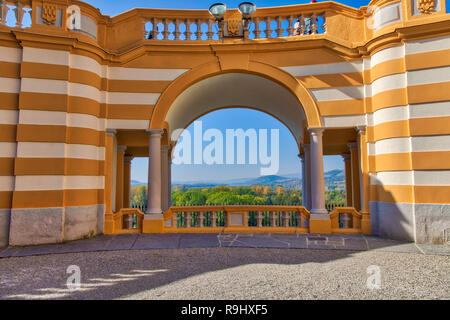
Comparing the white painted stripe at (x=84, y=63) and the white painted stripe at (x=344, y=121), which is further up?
the white painted stripe at (x=84, y=63)

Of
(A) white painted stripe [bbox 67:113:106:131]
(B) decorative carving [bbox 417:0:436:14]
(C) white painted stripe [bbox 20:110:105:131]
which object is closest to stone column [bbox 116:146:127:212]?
(A) white painted stripe [bbox 67:113:106:131]

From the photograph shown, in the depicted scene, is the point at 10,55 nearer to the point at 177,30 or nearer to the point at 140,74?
the point at 140,74

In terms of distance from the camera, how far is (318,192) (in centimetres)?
763

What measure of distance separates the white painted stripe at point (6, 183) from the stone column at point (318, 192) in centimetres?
781

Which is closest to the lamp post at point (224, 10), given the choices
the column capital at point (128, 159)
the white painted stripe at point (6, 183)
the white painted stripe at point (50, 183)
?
the white painted stripe at point (50, 183)

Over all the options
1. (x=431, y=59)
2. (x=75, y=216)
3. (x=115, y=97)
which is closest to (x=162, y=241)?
(x=75, y=216)

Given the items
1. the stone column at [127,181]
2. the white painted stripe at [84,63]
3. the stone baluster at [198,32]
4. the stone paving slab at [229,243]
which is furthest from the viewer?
the stone column at [127,181]

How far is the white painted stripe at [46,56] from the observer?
22.9ft

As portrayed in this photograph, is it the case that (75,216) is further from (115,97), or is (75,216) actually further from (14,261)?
(115,97)

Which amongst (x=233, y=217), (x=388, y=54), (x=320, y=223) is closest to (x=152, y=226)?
(x=233, y=217)

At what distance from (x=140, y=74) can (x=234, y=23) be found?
3214mm

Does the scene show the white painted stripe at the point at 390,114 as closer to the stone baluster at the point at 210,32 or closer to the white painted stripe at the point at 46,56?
the stone baluster at the point at 210,32

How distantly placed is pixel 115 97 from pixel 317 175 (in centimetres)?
629

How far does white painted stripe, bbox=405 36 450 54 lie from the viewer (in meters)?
6.64
